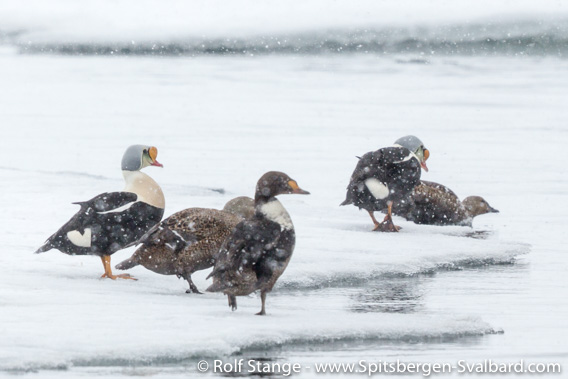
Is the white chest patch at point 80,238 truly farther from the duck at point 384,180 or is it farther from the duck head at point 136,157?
the duck at point 384,180

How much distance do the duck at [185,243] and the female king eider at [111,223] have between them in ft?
1.16

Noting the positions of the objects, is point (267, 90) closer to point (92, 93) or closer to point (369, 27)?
point (92, 93)

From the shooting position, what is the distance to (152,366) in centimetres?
501

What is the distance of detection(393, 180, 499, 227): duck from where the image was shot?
10.5 meters

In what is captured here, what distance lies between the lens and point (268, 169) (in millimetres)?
14383

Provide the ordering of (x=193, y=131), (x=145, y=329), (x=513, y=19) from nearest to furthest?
(x=145, y=329) < (x=193, y=131) < (x=513, y=19)

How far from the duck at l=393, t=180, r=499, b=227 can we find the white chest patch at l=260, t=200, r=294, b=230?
→ 4625 mm

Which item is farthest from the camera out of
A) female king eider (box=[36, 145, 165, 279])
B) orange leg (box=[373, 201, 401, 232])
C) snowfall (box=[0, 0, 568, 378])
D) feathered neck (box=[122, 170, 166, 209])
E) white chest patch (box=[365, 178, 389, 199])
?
white chest patch (box=[365, 178, 389, 199])

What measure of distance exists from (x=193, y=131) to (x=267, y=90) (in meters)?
7.45

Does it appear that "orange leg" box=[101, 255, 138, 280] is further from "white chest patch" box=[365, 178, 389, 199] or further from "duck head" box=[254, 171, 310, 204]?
"white chest patch" box=[365, 178, 389, 199]

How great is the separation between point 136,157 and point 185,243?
1.11 m

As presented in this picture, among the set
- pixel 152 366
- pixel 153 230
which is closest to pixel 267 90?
pixel 153 230

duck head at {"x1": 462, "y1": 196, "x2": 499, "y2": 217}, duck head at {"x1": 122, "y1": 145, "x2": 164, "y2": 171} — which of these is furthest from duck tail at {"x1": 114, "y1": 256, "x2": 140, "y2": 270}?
duck head at {"x1": 462, "y1": 196, "x2": 499, "y2": 217}

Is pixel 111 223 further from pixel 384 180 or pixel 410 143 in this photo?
pixel 410 143
